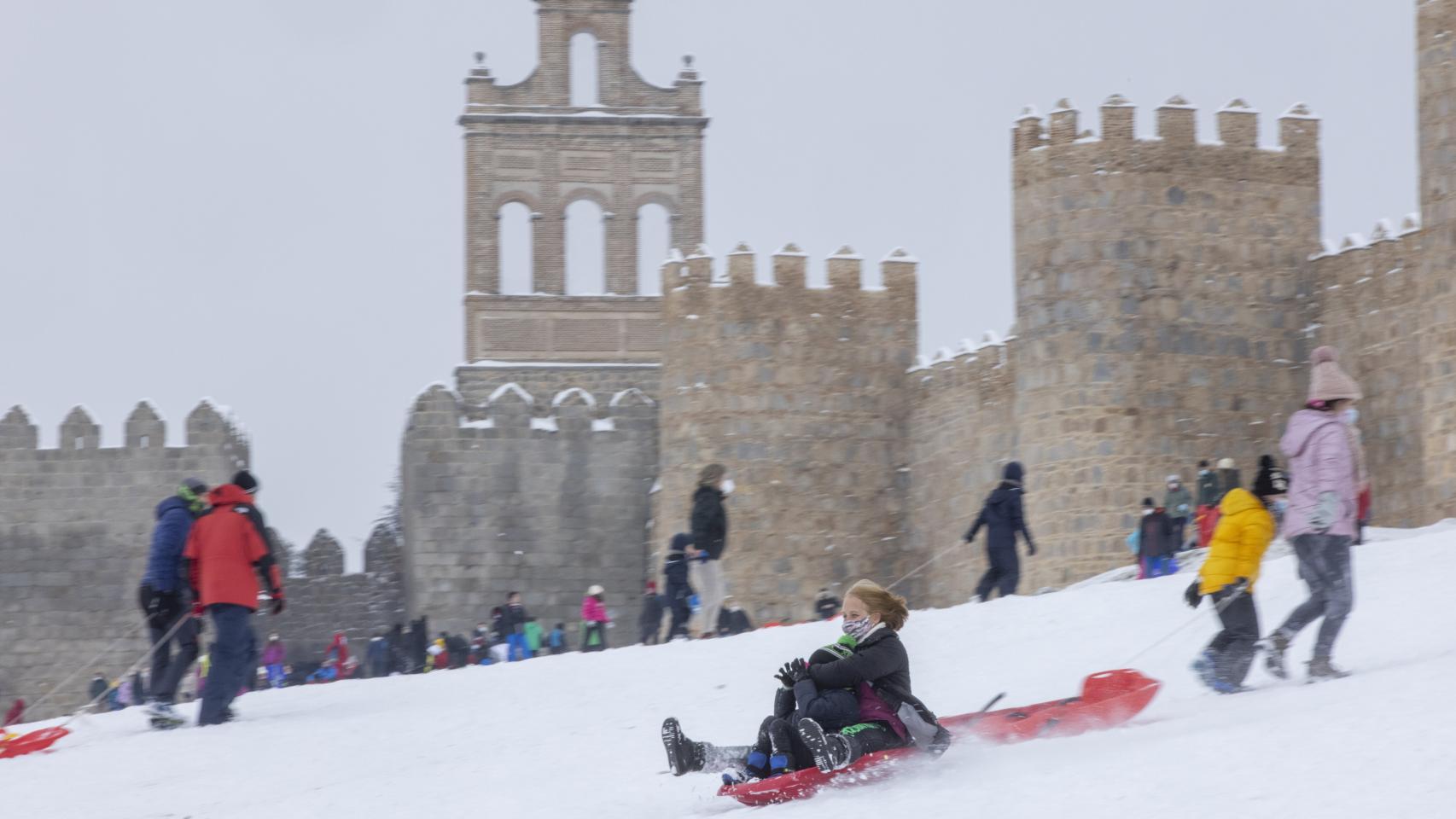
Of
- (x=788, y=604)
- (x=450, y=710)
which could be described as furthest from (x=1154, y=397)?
(x=450, y=710)

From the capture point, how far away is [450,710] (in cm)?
1197

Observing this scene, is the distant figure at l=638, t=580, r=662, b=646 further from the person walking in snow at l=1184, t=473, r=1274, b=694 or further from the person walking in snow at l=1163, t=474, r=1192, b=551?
the person walking in snow at l=1184, t=473, r=1274, b=694

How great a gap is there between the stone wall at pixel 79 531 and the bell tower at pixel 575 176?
740cm

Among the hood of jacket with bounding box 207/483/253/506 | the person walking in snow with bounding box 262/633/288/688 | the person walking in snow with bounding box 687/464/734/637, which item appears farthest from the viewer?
the person walking in snow with bounding box 262/633/288/688

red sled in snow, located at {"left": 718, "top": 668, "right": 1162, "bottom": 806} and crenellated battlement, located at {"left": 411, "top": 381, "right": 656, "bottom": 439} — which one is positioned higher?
crenellated battlement, located at {"left": 411, "top": 381, "right": 656, "bottom": 439}

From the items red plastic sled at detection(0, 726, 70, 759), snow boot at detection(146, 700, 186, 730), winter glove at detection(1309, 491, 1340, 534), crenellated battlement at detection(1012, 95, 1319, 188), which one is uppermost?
crenellated battlement at detection(1012, 95, 1319, 188)

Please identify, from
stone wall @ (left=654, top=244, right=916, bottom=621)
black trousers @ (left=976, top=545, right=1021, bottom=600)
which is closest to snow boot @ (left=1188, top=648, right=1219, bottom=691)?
black trousers @ (left=976, top=545, right=1021, bottom=600)

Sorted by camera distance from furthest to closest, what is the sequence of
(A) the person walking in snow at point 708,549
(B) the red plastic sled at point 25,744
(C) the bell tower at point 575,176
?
(C) the bell tower at point 575,176 < (A) the person walking in snow at point 708,549 < (B) the red plastic sled at point 25,744

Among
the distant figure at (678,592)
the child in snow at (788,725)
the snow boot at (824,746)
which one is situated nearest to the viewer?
the snow boot at (824,746)

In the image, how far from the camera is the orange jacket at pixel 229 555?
11.4 meters

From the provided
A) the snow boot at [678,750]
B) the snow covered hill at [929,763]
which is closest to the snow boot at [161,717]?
the snow covered hill at [929,763]

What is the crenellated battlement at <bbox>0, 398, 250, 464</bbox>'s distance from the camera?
1100 inches

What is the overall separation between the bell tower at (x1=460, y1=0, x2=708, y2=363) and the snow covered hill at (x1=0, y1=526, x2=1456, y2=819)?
21.0 metres

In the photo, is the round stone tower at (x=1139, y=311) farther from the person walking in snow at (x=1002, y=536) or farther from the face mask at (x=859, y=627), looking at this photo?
the face mask at (x=859, y=627)
